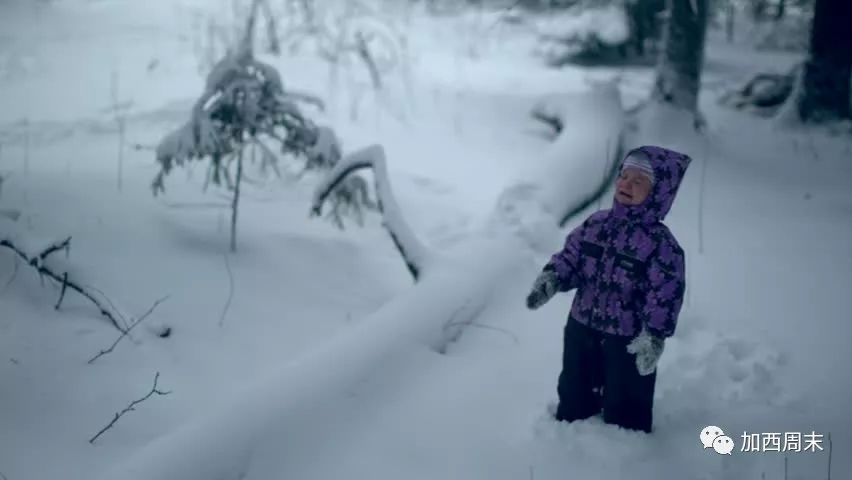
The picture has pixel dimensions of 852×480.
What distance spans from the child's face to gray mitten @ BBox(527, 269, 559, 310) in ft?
1.47

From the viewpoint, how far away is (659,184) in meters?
2.68

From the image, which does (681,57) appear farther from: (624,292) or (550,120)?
(624,292)

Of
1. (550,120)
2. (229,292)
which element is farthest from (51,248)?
(550,120)

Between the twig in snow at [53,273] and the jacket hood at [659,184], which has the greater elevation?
the jacket hood at [659,184]

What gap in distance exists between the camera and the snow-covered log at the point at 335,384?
2.63m

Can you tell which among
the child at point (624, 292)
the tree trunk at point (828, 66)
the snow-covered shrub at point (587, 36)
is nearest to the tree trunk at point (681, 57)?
the tree trunk at point (828, 66)

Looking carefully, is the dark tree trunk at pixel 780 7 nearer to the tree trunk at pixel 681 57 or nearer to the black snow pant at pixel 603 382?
the tree trunk at pixel 681 57

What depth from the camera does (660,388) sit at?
346cm

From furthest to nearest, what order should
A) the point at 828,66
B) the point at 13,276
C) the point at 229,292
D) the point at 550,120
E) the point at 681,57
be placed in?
the point at 828,66 → the point at 550,120 → the point at 681,57 → the point at 229,292 → the point at 13,276

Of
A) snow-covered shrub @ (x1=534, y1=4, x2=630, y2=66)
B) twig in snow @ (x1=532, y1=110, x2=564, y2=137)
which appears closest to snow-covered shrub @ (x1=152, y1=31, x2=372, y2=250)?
twig in snow @ (x1=532, y1=110, x2=564, y2=137)

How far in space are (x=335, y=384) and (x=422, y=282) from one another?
1132mm

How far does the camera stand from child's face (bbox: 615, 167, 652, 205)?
2.66 m

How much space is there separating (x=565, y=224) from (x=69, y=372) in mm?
3874

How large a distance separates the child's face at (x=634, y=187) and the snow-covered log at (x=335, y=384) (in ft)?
4.52
